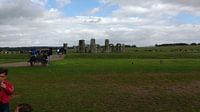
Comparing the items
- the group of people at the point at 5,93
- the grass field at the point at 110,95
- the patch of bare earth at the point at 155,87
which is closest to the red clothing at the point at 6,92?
the group of people at the point at 5,93

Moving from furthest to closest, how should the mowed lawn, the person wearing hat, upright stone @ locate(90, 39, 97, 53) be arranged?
upright stone @ locate(90, 39, 97, 53) → the mowed lawn → the person wearing hat

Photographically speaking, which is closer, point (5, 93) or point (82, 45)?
point (5, 93)

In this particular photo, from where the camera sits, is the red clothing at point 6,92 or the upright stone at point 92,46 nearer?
the red clothing at point 6,92

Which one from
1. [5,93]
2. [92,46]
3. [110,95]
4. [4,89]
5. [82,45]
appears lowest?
[110,95]

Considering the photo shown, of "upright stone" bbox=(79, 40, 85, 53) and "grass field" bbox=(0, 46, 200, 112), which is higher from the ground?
"upright stone" bbox=(79, 40, 85, 53)

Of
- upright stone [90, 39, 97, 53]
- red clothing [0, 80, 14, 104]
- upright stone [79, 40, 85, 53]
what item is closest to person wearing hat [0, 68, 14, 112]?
red clothing [0, 80, 14, 104]

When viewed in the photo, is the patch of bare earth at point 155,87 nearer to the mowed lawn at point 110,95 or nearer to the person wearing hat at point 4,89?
the mowed lawn at point 110,95

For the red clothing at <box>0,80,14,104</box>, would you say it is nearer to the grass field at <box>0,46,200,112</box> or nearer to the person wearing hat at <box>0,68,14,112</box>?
the person wearing hat at <box>0,68,14,112</box>

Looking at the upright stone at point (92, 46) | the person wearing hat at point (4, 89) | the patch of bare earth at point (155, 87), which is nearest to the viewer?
the person wearing hat at point (4, 89)

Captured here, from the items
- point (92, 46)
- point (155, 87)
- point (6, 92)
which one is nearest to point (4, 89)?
point (6, 92)

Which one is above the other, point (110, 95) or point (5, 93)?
point (5, 93)

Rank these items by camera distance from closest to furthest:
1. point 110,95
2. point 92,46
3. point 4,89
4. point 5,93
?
point 4,89 < point 5,93 < point 110,95 < point 92,46

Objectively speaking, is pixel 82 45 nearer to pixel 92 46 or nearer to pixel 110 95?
pixel 92 46

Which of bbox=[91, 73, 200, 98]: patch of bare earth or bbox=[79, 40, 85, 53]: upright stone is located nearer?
bbox=[91, 73, 200, 98]: patch of bare earth
